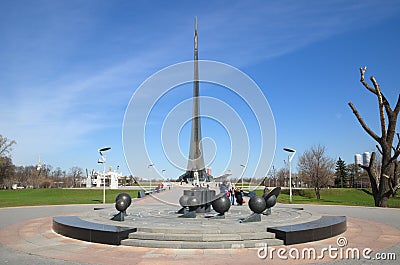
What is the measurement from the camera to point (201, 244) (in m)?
9.27

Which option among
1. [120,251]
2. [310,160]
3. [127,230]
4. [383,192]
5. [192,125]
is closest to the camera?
[120,251]

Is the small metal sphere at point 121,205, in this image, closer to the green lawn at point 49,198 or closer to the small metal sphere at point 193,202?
the small metal sphere at point 193,202

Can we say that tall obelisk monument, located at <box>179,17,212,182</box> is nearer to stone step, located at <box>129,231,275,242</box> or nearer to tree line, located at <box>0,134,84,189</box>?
stone step, located at <box>129,231,275,242</box>

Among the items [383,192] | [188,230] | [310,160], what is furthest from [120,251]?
[310,160]

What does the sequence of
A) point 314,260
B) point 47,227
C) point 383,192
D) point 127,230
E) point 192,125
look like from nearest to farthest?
1. point 314,260
2. point 127,230
3. point 47,227
4. point 192,125
5. point 383,192

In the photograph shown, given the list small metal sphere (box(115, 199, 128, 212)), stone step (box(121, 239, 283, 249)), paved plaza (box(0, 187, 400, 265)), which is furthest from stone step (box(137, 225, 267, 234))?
small metal sphere (box(115, 199, 128, 212))

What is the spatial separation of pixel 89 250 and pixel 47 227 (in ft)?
16.9

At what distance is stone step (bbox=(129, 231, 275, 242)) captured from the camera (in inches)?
377

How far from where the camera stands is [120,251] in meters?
8.97

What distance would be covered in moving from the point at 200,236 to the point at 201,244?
0.35m

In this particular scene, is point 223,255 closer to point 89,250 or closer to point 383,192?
point 89,250

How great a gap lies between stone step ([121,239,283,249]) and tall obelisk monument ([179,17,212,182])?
8.77m

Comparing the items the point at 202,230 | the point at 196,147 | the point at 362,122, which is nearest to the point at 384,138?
the point at 362,122

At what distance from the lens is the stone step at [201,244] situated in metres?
9.25
